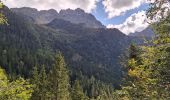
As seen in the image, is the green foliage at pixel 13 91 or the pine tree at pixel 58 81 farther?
the pine tree at pixel 58 81

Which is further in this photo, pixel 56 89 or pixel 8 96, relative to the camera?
pixel 56 89

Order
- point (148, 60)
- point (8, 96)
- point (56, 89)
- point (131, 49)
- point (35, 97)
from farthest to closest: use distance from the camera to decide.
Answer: point (35, 97) → point (56, 89) → point (131, 49) → point (148, 60) → point (8, 96)

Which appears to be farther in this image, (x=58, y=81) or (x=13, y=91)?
(x=58, y=81)

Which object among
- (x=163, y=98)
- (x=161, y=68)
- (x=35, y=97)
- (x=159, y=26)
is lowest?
(x=35, y=97)

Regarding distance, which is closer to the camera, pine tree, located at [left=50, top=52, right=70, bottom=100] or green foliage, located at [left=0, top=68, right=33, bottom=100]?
green foliage, located at [left=0, top=68, right=33, bottom=100]

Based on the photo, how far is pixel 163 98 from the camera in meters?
14.0

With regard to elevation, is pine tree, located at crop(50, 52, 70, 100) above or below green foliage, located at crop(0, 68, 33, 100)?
below

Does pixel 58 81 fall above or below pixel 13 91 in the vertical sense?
below

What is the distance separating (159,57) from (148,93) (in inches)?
90.5

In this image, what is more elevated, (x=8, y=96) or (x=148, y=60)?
(x=148, y=60)

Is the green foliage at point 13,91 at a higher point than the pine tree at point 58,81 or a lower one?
higher

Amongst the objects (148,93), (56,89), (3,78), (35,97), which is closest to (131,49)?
(148,93)

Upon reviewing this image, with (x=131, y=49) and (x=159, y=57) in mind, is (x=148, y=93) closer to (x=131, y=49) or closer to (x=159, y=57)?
(x=159, y=57)

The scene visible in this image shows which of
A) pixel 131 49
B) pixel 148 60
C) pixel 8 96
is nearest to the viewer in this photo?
pixel 8 96
